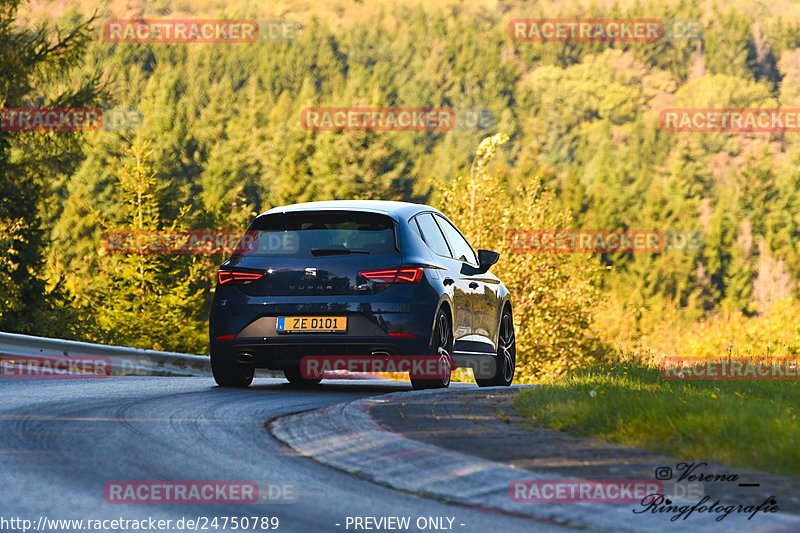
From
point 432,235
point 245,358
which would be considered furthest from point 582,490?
point 432,235

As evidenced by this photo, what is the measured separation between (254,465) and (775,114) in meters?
Result: 165

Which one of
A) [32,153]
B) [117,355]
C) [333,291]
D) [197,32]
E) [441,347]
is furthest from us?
[197,32]

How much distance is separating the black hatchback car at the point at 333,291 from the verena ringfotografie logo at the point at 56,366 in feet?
10.7

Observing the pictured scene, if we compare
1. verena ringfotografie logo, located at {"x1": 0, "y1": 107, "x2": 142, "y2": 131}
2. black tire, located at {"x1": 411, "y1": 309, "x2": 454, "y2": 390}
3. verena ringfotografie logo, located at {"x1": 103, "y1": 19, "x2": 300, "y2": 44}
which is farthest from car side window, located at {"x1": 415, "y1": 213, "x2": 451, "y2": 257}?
verena ringfotografie logo, located at {"x1": 0, "y1": 107, "x2": 142, "y2": 131}

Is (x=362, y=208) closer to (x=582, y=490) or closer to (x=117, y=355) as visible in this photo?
(x=117, y=355)

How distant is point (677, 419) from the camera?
24.3ft

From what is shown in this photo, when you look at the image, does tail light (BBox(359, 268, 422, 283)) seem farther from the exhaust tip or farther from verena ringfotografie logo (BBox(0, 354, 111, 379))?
verena ringfotografie logo (BBox(0, 354, 111, 379))

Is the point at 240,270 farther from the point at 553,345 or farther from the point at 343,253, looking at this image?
the point at 553,345

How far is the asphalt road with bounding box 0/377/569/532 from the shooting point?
211 inches

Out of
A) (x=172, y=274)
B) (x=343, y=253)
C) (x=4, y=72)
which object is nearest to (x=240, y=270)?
(x=343, y=253)

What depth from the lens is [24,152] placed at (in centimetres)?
3331

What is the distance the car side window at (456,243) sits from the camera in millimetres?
12172

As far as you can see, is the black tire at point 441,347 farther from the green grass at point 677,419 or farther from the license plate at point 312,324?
the green grass at point 677,419

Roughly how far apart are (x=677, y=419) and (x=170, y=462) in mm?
3114
